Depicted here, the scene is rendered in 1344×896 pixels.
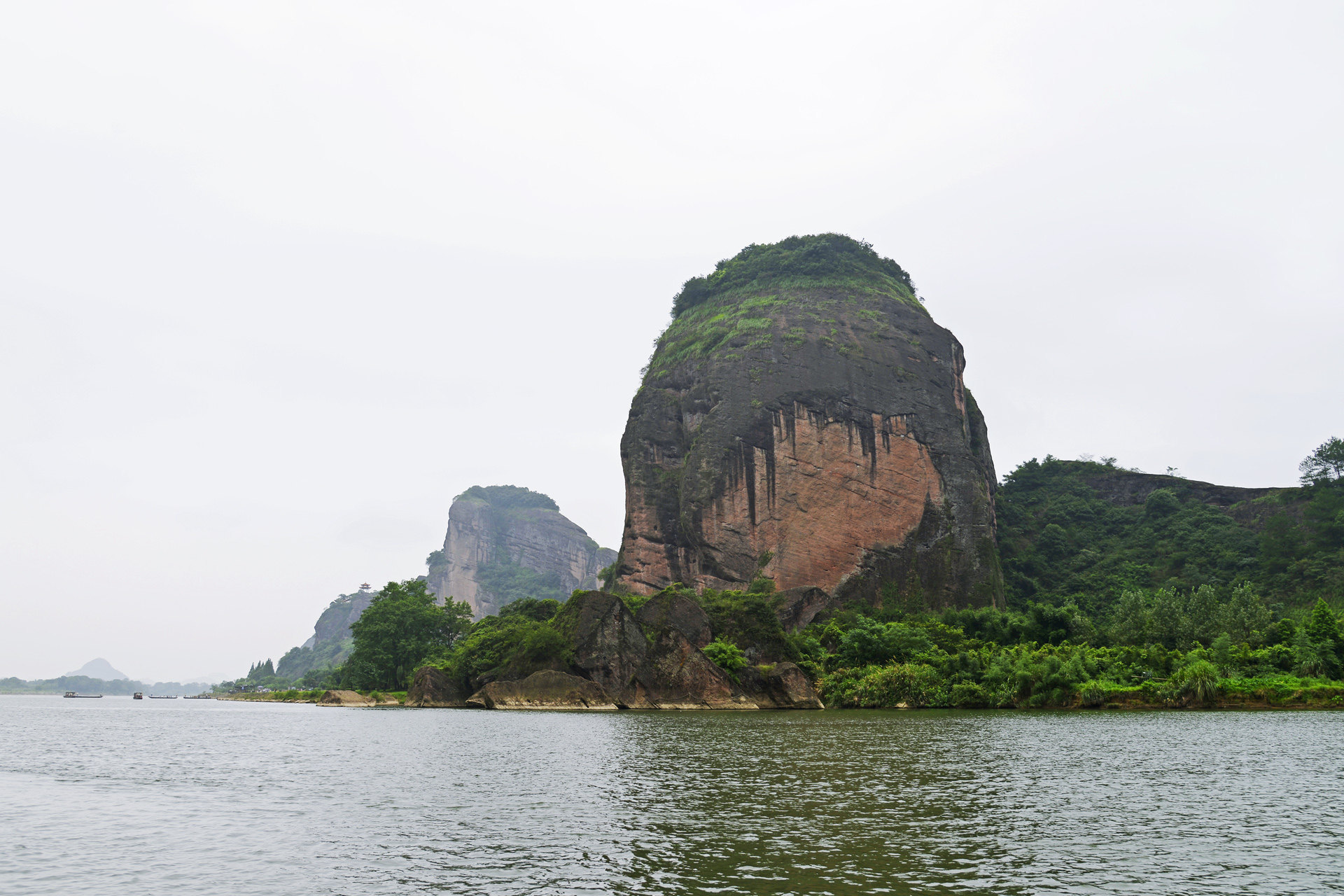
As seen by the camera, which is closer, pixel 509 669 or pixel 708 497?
pixel 509 669

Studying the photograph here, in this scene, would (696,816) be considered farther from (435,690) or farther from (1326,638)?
(435,690)

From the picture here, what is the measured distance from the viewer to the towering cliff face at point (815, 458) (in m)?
79.7

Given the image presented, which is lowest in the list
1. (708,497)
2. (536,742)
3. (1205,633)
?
(536,742)

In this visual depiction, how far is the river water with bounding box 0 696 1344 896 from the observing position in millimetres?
11102

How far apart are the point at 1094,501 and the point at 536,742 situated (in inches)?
Answer: 3588

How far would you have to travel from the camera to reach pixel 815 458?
269 ft

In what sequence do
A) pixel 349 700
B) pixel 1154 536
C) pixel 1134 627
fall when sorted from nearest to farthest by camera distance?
1. pixel 1134 627
2. pixel 349 700
3. pixel 1154 536

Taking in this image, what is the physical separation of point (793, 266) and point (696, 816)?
9068 centimetres

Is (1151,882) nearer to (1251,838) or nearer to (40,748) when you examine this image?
(1251,838)

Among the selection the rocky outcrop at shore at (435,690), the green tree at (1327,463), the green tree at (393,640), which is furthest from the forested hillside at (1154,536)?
the green tree at (393,640)

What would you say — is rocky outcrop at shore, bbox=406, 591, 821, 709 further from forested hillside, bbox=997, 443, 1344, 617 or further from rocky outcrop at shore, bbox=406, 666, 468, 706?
forested hillside, bbox=997, 443, 1344, 617

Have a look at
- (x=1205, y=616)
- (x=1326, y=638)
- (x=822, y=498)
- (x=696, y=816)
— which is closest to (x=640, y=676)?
(x=822, y=498)

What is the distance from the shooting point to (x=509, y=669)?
62656 millimetres

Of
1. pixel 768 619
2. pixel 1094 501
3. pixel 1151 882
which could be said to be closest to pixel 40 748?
pixel 1151 882
